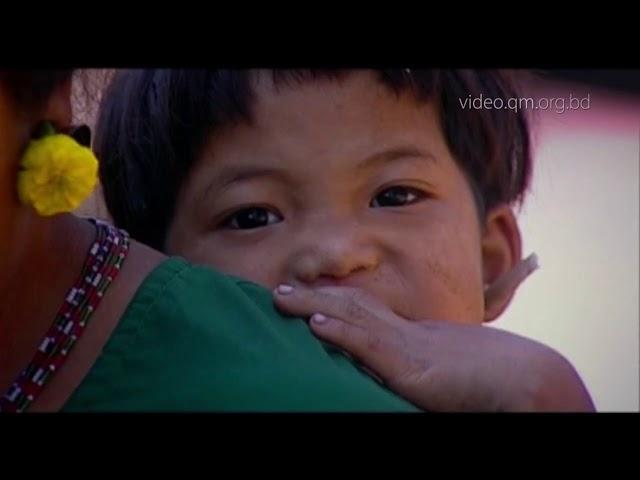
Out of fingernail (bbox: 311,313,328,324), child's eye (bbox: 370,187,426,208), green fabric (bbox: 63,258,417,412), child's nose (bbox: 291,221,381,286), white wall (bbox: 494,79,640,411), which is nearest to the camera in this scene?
green fabric (bbox: 63,258,417,412)

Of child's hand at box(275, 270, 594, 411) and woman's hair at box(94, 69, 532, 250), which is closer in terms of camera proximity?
child's hand at box(275, 270, 594, 411)

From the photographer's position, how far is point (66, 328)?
1.41 metres

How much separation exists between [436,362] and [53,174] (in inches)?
23.5

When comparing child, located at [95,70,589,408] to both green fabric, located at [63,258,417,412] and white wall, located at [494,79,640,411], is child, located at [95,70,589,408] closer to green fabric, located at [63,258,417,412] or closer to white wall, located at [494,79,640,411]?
white wall, located at [494,79,640,411]

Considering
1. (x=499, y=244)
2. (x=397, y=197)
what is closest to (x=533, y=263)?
(x=499, y=244)

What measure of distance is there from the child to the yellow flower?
0.42m

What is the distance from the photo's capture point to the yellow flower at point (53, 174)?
1.40 meters

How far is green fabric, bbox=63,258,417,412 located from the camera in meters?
1.35

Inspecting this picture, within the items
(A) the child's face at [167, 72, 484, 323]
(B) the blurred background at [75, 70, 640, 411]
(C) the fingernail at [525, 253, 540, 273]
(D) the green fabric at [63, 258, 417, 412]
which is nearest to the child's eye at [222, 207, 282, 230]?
(A) the child's face at [167, 72, 484, 323]

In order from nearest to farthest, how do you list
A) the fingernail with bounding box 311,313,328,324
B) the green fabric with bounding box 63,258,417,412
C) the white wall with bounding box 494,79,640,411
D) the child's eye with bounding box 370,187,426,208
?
the green fabric with bounding box 63,258,417,412 → the fingernail with bounding box 311,313,328,324 → the child's eye with bounding box 370,187,426,208 → the white wall with bounding box 494,79,640,411

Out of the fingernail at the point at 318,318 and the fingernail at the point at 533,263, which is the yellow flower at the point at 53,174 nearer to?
the fingernail at the point at 318,318

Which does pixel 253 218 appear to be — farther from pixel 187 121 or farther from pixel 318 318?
pixel 318 318
